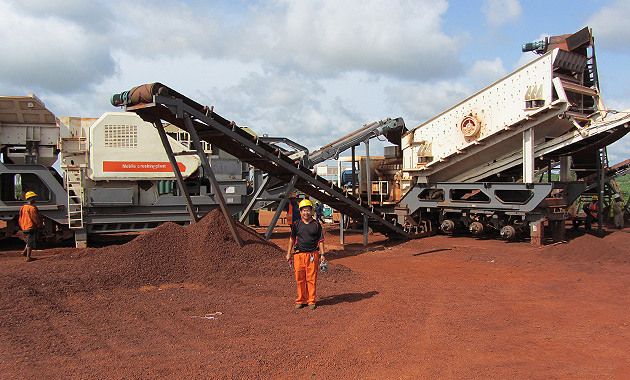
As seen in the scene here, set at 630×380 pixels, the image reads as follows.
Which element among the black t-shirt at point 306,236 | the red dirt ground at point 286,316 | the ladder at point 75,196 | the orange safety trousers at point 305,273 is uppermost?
the ladder at point 75,196

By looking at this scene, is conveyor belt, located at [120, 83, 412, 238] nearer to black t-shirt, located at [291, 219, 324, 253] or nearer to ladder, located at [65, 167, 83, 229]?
black t-shirt, located at [291, 219, 324, 253]

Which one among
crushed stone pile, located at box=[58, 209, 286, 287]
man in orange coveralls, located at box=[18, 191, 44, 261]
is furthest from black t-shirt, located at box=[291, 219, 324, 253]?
man in orange coveralls, located at box=[18, 191, 44, 261]

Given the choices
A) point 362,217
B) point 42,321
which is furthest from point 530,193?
point 42,321

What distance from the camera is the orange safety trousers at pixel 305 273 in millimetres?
6789

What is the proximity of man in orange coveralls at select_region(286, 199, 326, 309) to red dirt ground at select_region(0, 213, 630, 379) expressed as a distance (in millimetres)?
322

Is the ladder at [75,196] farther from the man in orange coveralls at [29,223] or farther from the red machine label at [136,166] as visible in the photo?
the man in orange coveralls at [29,223]

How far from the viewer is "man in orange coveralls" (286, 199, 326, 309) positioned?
22.2 feet

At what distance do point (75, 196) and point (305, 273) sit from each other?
8.75 meters

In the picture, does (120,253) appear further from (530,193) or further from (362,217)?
(530,193)

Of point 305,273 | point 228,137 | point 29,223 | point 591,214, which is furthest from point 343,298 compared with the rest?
point 591,214

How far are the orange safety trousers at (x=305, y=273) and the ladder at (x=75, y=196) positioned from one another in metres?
8.43

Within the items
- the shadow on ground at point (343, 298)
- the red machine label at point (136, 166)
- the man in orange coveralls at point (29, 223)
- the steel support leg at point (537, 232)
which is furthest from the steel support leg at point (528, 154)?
the man in orange coveralls at point (29, 223)

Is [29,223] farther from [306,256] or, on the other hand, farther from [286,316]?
[286,316]

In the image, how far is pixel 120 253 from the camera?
8578mm
